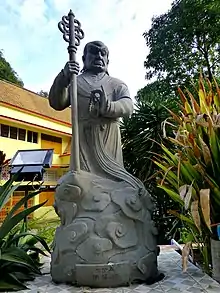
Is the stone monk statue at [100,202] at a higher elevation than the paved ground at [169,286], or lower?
higher

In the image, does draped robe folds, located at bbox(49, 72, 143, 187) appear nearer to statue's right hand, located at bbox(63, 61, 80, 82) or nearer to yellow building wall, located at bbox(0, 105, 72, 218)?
statue's right hand, located at bbox(63, 61, 80, 82)

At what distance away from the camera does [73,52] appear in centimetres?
273

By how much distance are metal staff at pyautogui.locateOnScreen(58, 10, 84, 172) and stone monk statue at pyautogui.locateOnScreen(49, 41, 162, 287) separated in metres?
0.08

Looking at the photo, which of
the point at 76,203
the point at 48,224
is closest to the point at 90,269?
→ the point at 76,203

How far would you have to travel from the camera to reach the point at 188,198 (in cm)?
234

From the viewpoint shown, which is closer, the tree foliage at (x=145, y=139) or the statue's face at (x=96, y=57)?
the statue's face at (x=96, y=57)

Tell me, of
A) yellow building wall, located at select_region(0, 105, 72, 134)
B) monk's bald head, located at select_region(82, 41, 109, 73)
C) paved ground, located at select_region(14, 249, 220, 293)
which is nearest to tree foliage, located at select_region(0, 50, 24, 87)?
yellow building wall, located at select_region(0, 105, 72, 134)

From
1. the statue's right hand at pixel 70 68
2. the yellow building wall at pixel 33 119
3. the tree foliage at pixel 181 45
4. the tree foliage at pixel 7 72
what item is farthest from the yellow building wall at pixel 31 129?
the tree foliage at pixel 7 72

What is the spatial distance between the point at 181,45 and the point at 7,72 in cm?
1473

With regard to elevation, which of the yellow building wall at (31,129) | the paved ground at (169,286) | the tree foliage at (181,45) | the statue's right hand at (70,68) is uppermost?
the tree foliage at (181,45)

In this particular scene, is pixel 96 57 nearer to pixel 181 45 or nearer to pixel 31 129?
pixel 181 45

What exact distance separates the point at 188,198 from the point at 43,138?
491 inches

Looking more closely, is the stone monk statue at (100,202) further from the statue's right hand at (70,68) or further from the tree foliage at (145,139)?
the tree foliage at (145,139)

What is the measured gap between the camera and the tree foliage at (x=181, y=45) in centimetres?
1014
